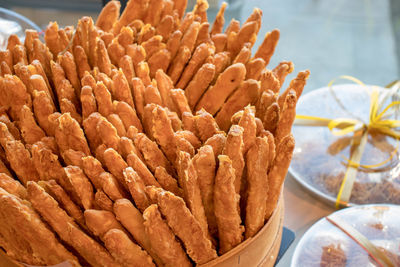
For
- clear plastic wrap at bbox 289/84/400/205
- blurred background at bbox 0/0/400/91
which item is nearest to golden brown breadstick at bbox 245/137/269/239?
clear plastic wrap at bbox 289/84/400/205

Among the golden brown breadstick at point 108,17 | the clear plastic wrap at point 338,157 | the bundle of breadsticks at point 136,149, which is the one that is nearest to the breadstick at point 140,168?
the bundle of breadsticks at point 136,149

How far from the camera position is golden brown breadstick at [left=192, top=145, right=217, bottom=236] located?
1.47ft

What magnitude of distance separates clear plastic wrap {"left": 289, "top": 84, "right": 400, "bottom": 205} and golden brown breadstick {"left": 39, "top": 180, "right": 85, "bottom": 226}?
51 centimetres

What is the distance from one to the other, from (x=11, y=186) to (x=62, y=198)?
6 cm

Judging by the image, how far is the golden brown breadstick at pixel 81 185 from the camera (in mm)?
456

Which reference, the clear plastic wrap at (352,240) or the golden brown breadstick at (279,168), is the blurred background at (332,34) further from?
the golden brown breadstick at (279,168)

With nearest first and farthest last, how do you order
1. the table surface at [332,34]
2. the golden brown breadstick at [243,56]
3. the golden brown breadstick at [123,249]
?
the golden brown breadstick at [123,249]
the golden brown breadstick at [243,56]
the table surface at [332,34]

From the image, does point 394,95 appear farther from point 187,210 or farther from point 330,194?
point 187,210

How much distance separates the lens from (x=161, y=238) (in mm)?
432

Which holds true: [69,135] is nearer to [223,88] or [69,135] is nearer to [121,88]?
[121,88]

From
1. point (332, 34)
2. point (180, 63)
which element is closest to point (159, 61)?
point (180, 63)

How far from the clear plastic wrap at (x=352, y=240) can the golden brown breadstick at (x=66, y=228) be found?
0.33 meters

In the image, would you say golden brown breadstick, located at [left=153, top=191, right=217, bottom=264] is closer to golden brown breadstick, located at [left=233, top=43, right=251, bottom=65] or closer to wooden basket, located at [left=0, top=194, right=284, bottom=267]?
wooden basket, located at [left=0, top=194, right=284, bottom=267]

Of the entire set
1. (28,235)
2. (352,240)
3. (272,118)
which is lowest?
(352,240)
